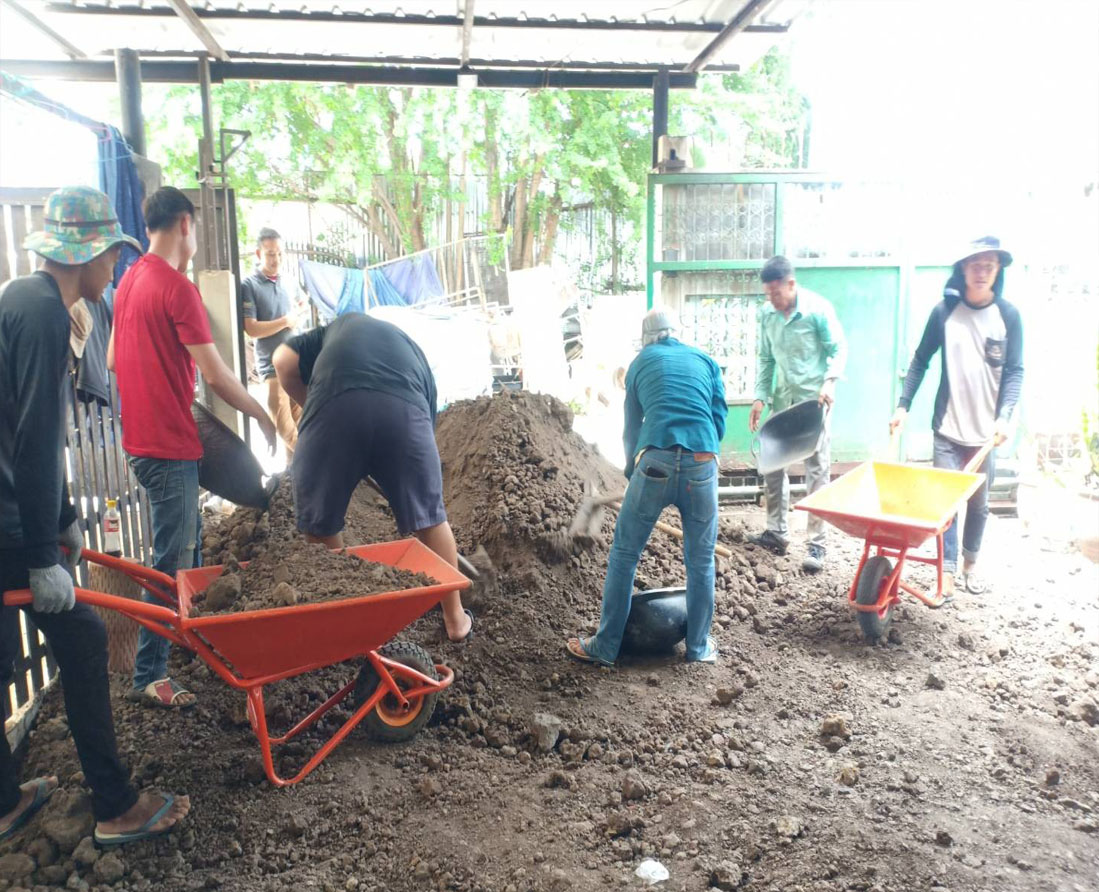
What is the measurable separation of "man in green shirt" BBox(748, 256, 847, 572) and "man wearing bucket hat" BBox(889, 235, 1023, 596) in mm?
595

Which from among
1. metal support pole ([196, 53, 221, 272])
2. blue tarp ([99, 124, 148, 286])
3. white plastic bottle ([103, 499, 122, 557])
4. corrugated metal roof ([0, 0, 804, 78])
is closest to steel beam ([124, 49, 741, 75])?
corrugated metal roof ([0, 0, 804, 78])

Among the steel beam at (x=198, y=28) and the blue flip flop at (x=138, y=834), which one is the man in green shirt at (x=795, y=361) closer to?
the steel beam at (x=198, y=28)

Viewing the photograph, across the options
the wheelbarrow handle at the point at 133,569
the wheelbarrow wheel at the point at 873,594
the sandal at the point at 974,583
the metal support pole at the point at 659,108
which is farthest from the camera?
the metal support pole at the point at 659,108

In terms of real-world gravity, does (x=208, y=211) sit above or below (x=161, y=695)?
above

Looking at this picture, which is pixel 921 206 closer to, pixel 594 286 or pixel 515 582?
pixel 515 582

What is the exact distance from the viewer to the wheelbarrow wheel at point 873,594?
4.52m

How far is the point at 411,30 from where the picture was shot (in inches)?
239

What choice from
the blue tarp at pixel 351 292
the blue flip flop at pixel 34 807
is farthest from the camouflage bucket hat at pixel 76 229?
the blue tarp at pixel 351 292

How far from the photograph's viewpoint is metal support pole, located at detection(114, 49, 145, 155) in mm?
5824

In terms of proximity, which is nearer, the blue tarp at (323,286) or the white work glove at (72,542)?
the white work glove at (72,542)

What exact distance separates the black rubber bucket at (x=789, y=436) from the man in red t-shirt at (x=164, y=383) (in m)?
3.56

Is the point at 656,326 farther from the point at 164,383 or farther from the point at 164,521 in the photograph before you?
the point at 164,521

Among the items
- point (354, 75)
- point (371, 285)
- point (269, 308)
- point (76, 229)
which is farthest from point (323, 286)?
point (76, 229)

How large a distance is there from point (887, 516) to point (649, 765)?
2.08m
